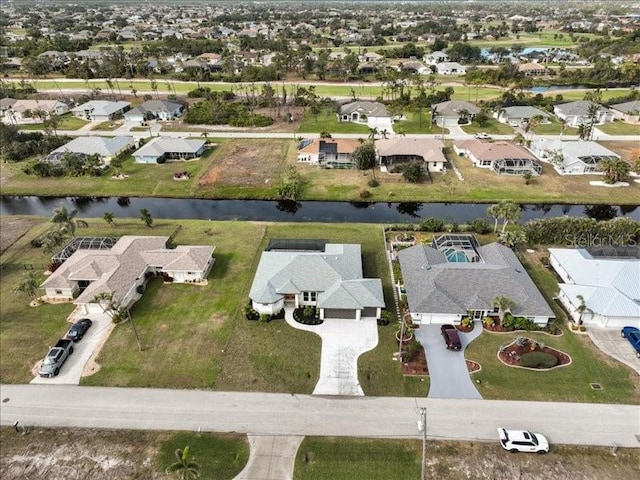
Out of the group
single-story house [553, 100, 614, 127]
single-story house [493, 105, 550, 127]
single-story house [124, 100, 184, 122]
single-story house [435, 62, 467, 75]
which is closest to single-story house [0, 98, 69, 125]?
single-story house [124, 100, 184, 122]

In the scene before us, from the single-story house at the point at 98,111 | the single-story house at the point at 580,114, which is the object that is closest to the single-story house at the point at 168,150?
the single-story house at the point at 98,111

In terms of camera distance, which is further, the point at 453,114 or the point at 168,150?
the point at 453,114

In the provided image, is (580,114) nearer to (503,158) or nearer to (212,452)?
(503,158)

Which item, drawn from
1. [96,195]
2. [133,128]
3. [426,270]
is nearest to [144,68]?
[133,128]

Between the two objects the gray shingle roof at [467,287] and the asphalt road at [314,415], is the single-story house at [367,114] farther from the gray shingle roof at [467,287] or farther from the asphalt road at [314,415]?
the asphalt road at [314,415]

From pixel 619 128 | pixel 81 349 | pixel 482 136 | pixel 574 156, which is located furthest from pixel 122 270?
pixel 619 128

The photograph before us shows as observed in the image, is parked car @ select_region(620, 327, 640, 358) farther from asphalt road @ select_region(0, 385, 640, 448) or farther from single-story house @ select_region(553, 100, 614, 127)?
single-story house @ select_region(553, 100, 614, 127)

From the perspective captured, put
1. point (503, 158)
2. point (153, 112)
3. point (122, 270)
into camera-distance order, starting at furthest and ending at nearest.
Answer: point (153, 112) → point (503, 158) → point (122, 270)

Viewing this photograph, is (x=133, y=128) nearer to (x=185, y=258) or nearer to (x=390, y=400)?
(x=185, y=258)
